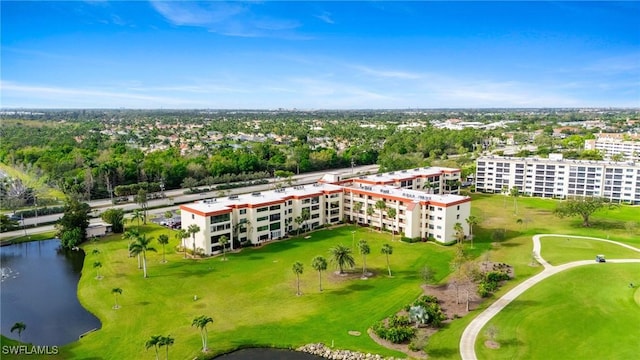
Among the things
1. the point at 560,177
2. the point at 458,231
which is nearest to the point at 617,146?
the point at 560,177

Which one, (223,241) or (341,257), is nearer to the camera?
(341,257)

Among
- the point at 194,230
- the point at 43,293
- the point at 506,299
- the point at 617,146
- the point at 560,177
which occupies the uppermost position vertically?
the point at 617,146

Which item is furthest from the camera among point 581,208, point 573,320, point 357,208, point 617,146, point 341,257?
point 617,146

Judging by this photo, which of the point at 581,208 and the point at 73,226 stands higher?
the point at 581,208

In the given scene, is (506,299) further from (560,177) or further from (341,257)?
(560,177)

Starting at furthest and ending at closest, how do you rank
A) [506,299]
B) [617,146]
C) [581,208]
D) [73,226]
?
1. [617,146]
2. [581,208]
3. [73,226]
4. [506,299]

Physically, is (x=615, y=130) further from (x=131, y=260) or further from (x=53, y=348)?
(x=53, y=348)
